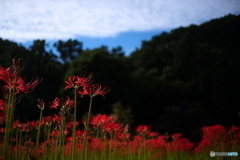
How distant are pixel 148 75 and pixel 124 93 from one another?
2599 millimetres

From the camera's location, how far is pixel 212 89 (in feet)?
25.3

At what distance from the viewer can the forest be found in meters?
2.67

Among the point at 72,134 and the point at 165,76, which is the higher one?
the point at 165,76

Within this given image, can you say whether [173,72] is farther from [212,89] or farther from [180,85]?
[212,89]

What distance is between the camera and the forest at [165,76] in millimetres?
2672

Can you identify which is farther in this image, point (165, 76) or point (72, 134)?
point (165, 76)

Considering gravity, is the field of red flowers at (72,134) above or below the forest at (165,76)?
below

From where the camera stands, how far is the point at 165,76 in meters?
10.5

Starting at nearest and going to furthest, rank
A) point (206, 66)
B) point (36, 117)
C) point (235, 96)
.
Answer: point (36, 117) → point (235, 96) → point (206, 66)

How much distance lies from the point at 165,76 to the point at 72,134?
934cm

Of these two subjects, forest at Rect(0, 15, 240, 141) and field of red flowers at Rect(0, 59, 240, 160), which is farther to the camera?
forest at Rect(0, 15, 240, 141)

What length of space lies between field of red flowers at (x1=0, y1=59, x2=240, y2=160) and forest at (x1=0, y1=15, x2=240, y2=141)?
0.35m

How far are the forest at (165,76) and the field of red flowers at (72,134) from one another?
347mm

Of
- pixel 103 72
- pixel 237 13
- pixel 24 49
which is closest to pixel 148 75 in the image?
pixel 103 72
